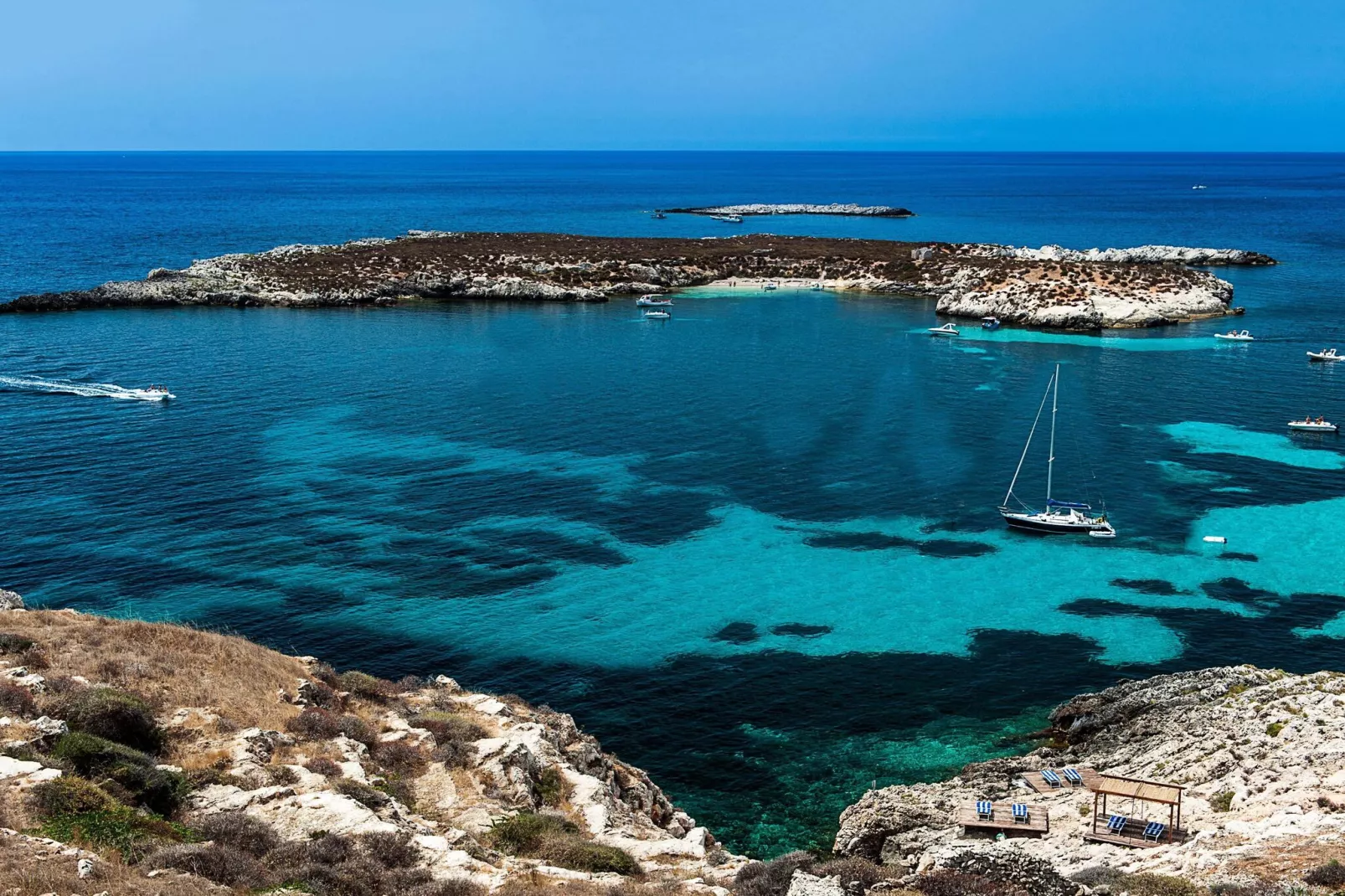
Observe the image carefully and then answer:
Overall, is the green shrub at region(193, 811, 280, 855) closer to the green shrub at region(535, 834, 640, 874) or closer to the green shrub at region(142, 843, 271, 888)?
the green shrub at region(142, 843, 271, 888)

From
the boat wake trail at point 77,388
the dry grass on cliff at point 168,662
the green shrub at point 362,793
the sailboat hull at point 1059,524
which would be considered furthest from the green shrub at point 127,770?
the boat wake trail at point 77,388

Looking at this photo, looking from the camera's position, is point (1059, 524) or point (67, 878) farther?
point (1059, 524)

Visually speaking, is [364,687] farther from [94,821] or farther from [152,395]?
[152,395]

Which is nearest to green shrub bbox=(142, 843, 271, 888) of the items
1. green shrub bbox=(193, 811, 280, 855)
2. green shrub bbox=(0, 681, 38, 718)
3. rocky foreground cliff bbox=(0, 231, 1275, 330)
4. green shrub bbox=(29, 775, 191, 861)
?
green shrub bbox=(29, 775, 191, 861)

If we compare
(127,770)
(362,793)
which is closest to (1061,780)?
(362,793)

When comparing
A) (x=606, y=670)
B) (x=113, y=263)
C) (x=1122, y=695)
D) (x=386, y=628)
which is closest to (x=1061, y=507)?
(x=1122, y=695)
